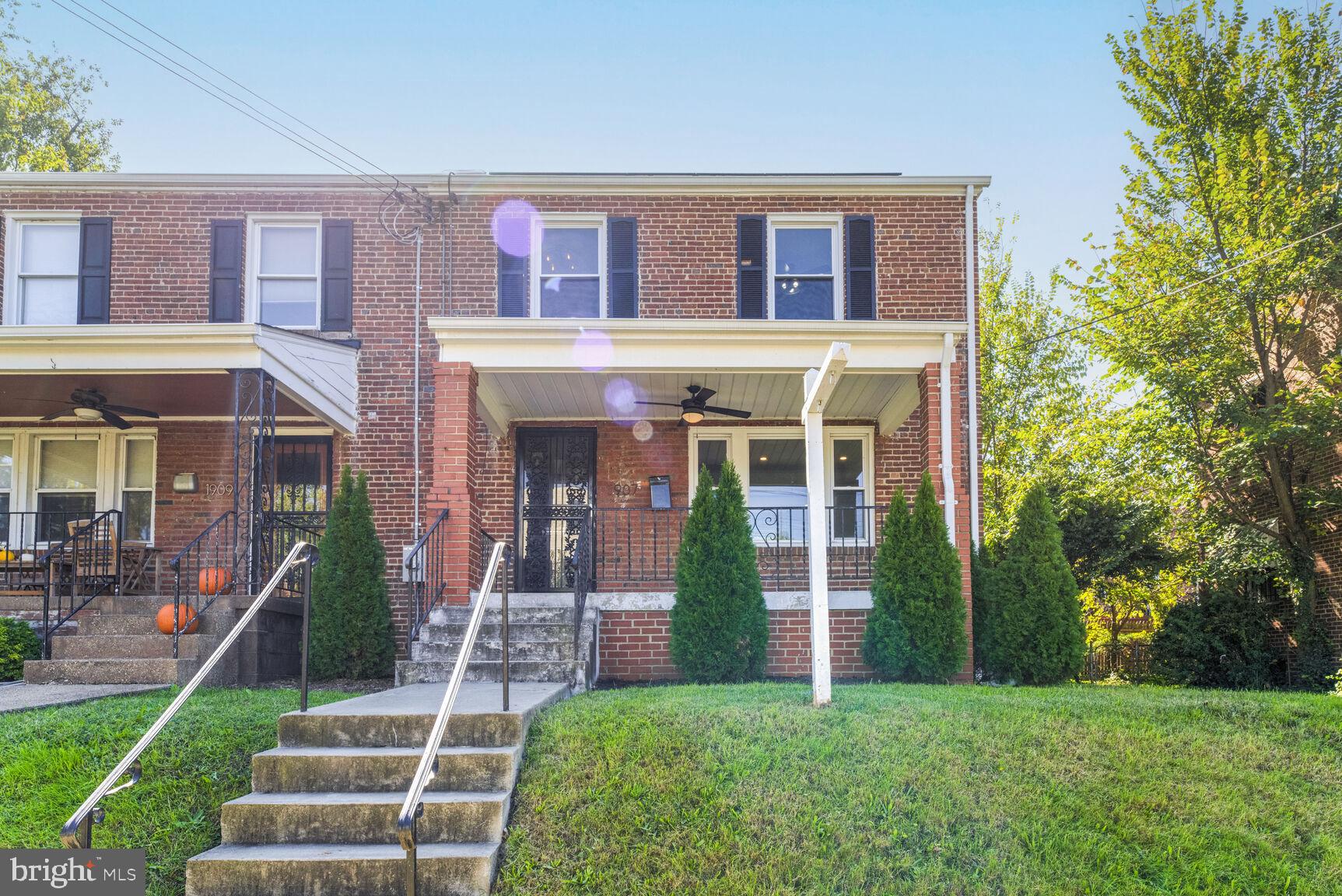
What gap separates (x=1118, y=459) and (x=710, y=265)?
8818mm

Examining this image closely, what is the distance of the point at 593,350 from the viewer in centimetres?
1005

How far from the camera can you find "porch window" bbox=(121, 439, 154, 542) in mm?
12836

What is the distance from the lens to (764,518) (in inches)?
500

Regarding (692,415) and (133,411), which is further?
(133,411)

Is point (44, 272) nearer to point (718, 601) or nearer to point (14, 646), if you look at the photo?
point (14, 646)

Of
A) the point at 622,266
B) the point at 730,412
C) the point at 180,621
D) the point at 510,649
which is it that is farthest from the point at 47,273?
the point at 730,412

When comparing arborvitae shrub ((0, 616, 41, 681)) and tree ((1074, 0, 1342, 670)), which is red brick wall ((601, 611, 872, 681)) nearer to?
arborvitae shrub ((0, 616, 41, 681))

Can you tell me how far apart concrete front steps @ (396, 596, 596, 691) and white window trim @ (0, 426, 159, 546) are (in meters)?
5.56

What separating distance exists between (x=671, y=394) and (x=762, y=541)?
212cm

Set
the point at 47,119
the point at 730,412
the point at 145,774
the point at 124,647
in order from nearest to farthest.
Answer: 1. the point at 145,774
2. the point at 124,647
3. the point at 730,412
4. the point at 47,119

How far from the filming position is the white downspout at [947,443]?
1019cm

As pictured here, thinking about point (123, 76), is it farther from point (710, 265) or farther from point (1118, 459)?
point (1118, 459)

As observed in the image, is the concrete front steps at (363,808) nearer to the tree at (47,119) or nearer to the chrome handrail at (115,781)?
the chrome handrail at (115,781)

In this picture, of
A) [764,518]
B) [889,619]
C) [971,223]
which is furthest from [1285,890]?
[971,223]
